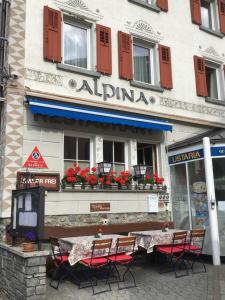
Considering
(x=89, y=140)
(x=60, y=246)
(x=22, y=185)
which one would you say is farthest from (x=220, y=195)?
(x=22, y=185)

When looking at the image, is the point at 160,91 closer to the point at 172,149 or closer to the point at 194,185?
the point at 172,149

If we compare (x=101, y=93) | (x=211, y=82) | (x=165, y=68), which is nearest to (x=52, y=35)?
(x=101, y=93)

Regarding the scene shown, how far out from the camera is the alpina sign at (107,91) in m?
9.35

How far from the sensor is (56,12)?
30.4ft

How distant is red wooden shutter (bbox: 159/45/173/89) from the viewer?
11.1 metres

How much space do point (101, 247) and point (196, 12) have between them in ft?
31.9

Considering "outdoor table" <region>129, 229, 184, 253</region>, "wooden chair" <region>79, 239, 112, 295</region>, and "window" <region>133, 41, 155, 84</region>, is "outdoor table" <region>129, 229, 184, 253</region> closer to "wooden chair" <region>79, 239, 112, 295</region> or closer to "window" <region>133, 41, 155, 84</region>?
"wooden chair" <region>79, 239, 112, 295</region>

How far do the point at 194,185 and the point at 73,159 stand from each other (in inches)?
134

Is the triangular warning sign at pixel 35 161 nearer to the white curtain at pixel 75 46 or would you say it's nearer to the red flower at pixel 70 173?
the red flower at pixel 70 173

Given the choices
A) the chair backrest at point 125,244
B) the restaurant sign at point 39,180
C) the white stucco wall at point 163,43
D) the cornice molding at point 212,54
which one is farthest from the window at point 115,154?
the cornice molding at point 212,54

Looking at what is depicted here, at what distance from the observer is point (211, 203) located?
28.7 ft

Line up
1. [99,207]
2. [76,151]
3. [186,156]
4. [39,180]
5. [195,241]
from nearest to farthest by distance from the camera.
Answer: [195,241] → [39,180] → [99,207] → [76,151] → [186,156]

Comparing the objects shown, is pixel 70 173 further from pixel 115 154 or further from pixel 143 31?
pixel 143 31

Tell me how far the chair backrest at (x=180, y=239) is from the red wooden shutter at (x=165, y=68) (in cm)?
509
